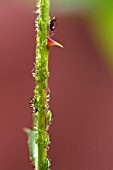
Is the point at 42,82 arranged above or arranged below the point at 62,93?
below

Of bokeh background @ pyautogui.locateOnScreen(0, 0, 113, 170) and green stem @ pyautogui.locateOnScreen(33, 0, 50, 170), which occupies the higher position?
bokeh background @ pyautogui.locateOnScreen(0, 0, 113, 170)

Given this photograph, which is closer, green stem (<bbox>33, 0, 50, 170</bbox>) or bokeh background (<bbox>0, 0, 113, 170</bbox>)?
green stem (<bbox>33, 0, 50, 170</bbox>)

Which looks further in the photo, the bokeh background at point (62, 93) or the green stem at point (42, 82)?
the bokeh background at point (62, 93)

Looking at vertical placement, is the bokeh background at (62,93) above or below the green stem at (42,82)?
above

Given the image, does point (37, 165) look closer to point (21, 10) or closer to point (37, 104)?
point (37, 104)

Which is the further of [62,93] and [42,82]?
[62,93]
